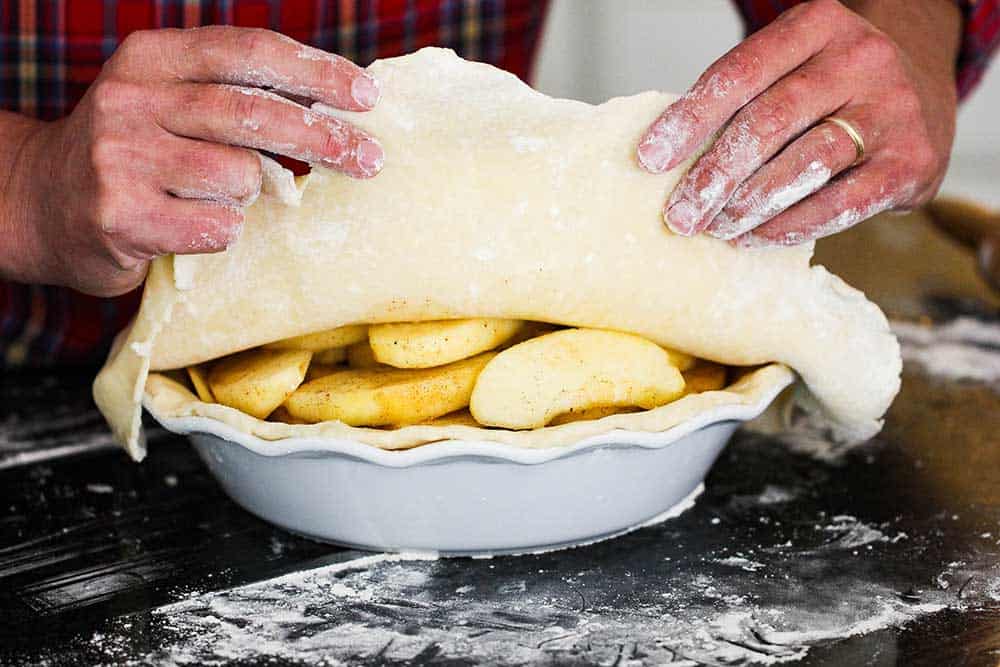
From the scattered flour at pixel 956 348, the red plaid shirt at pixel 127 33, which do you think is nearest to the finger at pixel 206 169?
the red plaid shirt at pixel 127 33

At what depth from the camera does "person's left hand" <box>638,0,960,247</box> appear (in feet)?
3.51

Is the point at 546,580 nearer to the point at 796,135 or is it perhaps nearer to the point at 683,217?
the point at 683,217

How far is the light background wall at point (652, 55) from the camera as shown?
4.28 m

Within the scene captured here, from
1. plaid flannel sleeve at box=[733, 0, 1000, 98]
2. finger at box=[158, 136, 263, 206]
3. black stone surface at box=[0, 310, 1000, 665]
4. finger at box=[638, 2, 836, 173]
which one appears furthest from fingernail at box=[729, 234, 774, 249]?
plaid flannel sleeve at box=[733, 0, 1000, 98]

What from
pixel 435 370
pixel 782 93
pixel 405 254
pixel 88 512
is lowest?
pixel 88 512

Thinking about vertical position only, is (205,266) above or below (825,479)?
above

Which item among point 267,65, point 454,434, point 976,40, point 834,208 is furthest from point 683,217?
point 976,40

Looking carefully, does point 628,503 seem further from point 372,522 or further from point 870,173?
point 870,173

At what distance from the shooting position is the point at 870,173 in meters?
1.19

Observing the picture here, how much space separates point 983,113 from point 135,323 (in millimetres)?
3880

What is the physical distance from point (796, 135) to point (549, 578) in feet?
1.57

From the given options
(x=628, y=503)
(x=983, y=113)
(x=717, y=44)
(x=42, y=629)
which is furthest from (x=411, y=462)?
(x=983, y=113)

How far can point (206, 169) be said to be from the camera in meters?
1.00

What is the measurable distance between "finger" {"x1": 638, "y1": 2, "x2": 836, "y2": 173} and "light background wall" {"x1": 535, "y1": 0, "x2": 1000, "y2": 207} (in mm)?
3206
